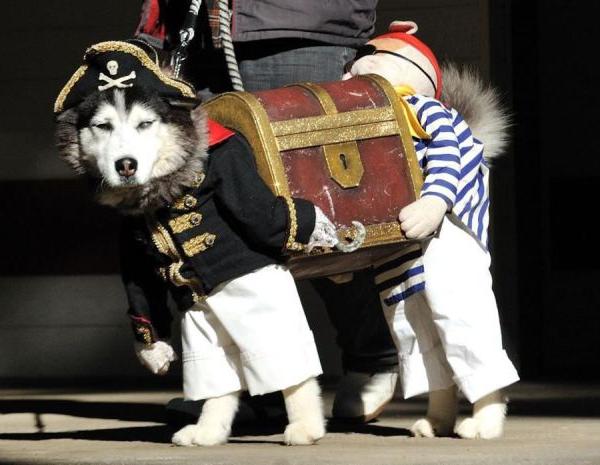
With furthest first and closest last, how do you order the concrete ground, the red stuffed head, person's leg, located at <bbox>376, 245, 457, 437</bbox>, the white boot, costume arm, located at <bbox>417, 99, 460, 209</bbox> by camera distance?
the white boot < the red stuffed head < person's leg, located at <bbox>376, 245, 457, 437</bbox> < costume arm, located at <bbox>417, 99, 460, 209</bbox> < the concrete ground

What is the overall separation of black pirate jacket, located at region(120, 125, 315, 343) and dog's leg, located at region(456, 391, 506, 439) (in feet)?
2.46

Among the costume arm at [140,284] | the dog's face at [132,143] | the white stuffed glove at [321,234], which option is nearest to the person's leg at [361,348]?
the white stuffed glove at [321,234]

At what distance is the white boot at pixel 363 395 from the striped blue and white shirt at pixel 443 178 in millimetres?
Result: 630

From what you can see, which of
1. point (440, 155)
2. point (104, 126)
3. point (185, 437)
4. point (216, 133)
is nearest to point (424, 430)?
point (185, 437)

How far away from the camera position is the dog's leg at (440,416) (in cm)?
463

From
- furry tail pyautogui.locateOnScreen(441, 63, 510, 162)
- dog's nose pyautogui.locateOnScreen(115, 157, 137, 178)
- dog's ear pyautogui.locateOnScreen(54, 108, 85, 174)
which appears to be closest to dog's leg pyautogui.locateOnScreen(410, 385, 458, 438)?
furry tail pyautogui.locateOnScreen(441, 63, 510, 162)

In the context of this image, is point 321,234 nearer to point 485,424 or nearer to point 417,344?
point 417,344

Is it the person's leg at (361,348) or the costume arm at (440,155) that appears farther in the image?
the person's leg at (361,348)

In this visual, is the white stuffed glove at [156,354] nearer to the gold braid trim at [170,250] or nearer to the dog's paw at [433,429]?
the gold braid trim at [170,250]

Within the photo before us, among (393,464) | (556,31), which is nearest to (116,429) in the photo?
(393,464)

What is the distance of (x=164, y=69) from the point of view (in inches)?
174

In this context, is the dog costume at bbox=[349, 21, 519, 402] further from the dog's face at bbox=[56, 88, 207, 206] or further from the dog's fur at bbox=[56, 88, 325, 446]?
the dog's face at bbox=[56, 88, 207, 206]

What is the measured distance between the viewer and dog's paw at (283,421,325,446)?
436 centimetres

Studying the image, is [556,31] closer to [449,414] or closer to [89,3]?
[89,3]
